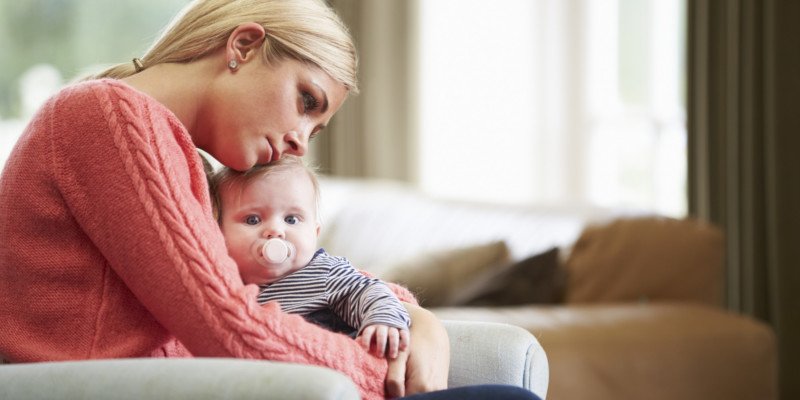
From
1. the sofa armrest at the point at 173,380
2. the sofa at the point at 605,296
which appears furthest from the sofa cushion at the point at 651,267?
the sofa armrest at the point at 173,380

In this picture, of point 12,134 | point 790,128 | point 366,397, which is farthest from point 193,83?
point 12,134

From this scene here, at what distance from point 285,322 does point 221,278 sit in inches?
3.6

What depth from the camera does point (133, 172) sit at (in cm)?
120

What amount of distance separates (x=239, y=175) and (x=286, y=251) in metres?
0.13

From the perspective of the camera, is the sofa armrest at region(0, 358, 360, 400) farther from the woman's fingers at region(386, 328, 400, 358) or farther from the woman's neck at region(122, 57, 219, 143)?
the woman's neck at region(122, 57, 219, 143)

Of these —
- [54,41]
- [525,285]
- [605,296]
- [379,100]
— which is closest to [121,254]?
[525,285]

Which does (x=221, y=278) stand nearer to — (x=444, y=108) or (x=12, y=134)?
(x=444, y=108)

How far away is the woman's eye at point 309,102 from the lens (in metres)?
1.40

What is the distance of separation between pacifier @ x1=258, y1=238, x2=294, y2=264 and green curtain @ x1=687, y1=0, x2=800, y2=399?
2.35 meters

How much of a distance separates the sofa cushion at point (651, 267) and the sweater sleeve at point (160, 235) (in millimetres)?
1568

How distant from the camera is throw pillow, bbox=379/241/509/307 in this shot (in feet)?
9.43

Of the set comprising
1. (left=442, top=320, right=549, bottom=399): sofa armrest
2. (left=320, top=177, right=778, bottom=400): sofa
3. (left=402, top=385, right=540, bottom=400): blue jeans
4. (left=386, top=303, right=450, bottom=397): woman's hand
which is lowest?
(left=320, top=177, right=778, bottom=400): sofa

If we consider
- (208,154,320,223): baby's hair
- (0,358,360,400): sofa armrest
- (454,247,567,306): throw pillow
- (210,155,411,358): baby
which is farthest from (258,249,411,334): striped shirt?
(454,247,567,306): throw pillow

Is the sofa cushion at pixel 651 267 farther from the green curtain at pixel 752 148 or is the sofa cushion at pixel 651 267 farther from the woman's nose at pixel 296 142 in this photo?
the woman's nose at pixel 296 142
